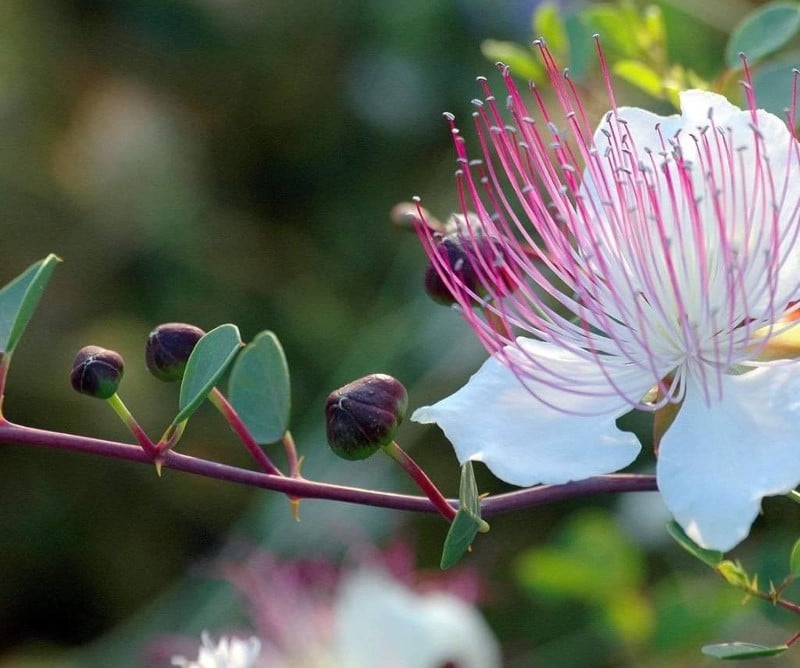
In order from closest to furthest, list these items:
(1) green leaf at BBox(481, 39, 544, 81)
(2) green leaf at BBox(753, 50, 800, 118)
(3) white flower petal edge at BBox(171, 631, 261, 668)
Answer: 1. (3) white flower petal edge at BBox(171, 631, 261, 668)
2. (2) green leaf at BBox(753, 50, 800, 118)
3. (1) green leaf at BBox(481, 39, 544, 81)

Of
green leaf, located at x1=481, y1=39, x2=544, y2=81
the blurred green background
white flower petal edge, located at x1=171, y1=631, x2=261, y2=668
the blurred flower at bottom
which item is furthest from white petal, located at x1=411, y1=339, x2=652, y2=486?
the blurred green background

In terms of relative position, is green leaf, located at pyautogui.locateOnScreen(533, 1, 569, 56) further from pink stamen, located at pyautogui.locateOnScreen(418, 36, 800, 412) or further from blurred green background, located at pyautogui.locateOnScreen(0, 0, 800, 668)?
blurred green background, located at pyautogui.locateOnScreen(0, 0, 800, 668)

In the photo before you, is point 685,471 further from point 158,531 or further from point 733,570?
point 158,531

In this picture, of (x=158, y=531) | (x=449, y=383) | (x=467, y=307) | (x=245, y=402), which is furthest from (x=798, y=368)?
(x=158, y=531)

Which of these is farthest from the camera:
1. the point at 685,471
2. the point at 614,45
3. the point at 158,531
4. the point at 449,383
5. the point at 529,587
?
the point at 158,531

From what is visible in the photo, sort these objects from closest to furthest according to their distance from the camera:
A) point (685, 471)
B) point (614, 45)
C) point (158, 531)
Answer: point (685, 471) → point (614, 45) → point (158, 531)

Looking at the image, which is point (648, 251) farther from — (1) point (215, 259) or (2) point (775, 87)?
(1) point (215, 259)

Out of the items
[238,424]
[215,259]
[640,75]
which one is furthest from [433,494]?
[215,259]
